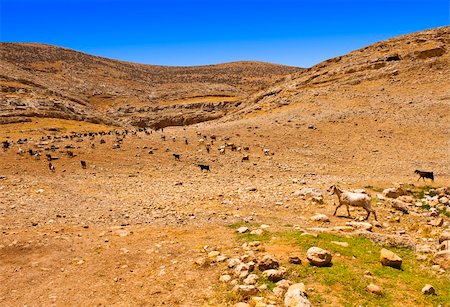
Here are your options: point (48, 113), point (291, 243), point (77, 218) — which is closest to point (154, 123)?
point (48, 113)

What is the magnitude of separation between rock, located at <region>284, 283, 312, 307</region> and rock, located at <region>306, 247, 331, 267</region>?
1.17m

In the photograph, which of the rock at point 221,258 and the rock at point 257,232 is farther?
the rock at point 257,232

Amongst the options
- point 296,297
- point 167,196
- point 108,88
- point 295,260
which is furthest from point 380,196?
point 108,88

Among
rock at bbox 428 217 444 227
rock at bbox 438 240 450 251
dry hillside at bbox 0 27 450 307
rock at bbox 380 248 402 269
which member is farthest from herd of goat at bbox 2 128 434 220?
rock at bbox 380 248 402 269

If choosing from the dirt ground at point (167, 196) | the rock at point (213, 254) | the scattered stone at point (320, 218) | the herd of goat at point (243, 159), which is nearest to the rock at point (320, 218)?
the scattered stone at point (320, 218)

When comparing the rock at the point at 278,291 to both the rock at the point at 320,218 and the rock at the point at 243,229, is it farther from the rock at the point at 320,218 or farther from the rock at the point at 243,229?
the rock at the point at 320,218

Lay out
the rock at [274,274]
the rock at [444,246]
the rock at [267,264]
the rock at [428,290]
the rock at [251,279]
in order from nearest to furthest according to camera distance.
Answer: the rock at [428,290] → the rock at [251,279] → the rock at [274,274] → the rock at [267,264] → the rock at [444,246]

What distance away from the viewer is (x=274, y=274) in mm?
8664

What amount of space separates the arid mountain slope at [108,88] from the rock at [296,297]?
44562 millimetres

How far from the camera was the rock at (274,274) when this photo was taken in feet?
28.4

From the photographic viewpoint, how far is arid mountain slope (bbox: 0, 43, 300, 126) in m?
53.6

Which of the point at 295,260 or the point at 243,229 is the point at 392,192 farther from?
the point at 295,260

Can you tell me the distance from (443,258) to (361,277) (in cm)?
264

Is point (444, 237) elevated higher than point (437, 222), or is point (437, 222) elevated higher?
point (444, 237)
